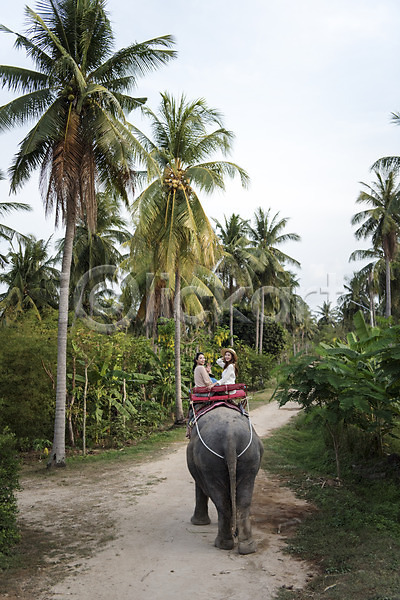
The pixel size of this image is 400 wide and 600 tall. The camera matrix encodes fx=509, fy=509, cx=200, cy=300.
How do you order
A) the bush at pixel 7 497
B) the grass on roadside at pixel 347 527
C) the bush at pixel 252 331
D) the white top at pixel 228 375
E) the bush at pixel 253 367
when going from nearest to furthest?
the grass on roadside at pixel 347 527 → the bush at pixel 7 497 → the white top at pixel 228 375 → the bush at pixel 253 367 → the bush at pixel 252 331

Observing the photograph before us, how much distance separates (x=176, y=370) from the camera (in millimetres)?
16281

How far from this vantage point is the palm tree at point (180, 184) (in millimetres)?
15500

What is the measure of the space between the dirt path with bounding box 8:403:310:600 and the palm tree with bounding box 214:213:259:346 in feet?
71.5

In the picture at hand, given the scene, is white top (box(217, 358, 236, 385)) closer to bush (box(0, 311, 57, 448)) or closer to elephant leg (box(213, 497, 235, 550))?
elephant leg (box(213, 497, 235, 550))

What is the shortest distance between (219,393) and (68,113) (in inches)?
301

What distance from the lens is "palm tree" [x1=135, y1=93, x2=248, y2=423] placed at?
15500 mm

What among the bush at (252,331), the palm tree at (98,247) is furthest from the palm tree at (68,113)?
the bush at (252,331)

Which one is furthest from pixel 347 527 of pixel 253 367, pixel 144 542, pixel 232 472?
pixel 253 367

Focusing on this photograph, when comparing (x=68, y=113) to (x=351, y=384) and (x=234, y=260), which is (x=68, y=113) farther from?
(x=234, y=260)

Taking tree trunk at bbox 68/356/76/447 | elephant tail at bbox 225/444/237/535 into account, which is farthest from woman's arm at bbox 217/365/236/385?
tree trunk at bbox 68/356/76/447

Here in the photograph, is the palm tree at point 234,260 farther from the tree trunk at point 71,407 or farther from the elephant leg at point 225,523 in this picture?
the elephant leg at point 225,523

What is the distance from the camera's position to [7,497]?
20.2ft

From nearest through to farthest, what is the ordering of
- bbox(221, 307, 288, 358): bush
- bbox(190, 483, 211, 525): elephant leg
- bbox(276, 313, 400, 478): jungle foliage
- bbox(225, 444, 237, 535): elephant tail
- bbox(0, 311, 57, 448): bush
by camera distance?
bbox(225, 444, 237, 535): elephant tail
bbox(190, 483, 211, 525): elephant leg
bbox(276, 313, 400, 478): jungle foliage
bbox(0, 311, 57, 448): bush
bbox(221, 307, 288, 358): bush

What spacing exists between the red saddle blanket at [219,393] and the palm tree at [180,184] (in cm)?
864
